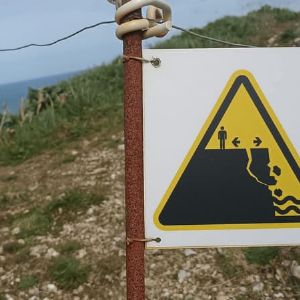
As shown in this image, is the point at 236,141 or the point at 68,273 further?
the point at 68,273

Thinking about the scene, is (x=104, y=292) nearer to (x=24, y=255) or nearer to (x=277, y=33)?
(x=24, y=255)

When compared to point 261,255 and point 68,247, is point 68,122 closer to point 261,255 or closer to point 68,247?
point 68,247

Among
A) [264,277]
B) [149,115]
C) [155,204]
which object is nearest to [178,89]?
[149,115]

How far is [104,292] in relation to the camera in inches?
143

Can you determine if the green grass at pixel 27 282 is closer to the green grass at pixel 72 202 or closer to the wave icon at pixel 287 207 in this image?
the green grass at pixel 72 202

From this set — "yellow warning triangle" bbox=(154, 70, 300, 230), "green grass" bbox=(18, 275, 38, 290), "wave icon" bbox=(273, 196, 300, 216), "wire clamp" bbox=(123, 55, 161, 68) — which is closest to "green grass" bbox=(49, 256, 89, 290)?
"green grass" bbox=(18, 275, 38, 290)

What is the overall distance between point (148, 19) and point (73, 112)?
5426 mm

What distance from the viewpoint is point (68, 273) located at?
3.78 meters

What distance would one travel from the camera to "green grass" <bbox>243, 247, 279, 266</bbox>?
12.2 feet

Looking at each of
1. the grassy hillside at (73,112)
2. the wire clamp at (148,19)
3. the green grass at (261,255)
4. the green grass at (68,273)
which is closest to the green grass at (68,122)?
the grassy hillside at (73,112)

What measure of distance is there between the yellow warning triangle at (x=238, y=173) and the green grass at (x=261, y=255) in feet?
6.55

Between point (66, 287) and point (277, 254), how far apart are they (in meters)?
1.74

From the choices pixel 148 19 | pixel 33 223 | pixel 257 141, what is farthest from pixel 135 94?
pixel 33 223

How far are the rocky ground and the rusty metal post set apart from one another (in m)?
1.94
